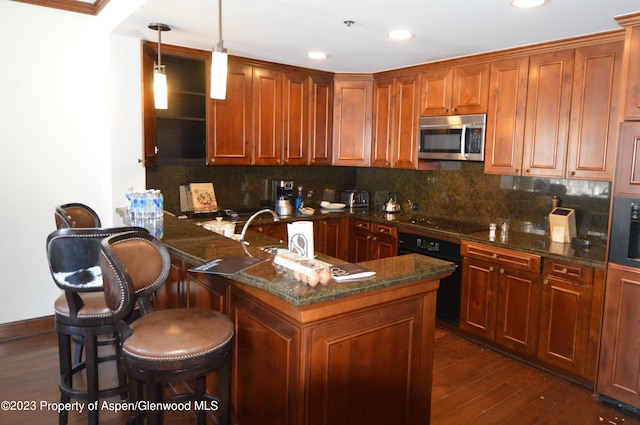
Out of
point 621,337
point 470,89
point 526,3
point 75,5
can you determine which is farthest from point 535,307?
point 75,5

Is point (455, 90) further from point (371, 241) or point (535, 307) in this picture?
point (535, 307)

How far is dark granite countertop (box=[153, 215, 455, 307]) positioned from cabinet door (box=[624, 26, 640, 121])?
161 cm

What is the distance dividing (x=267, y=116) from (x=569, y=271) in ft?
9.91

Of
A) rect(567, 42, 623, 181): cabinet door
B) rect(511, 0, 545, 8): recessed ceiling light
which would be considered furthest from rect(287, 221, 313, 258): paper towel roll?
rect(567, 42, 623, 181): cabinet door

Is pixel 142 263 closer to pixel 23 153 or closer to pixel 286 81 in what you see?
pixel 23 153

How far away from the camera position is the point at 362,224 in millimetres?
4863

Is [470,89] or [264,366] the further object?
[470,89]

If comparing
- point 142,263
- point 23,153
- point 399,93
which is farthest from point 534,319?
point 23,153

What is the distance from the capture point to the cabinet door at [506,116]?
370 cm

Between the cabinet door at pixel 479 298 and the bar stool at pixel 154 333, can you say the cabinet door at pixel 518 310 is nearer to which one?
the cabinet door at pixel 479 298

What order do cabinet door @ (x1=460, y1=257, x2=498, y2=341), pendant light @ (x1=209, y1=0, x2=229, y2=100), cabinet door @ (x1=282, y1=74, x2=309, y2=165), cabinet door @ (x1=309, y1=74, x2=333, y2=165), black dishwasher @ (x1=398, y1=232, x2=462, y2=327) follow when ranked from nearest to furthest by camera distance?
pendant light @ (x1=209, y1=0, x2=229, y2=100), cabinet door @ (x1=460, y1=257, x2=498, y2=341), black dishwasher @ (x1=398, y1=232, x2=462, y2=327), cabinet door @ (x1=282, y1=74, x2=309, y2=165), cabinet door @ (x1=309, y1=74, x2=333, y2=165)

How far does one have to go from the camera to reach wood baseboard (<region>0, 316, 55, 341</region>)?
3705 mm

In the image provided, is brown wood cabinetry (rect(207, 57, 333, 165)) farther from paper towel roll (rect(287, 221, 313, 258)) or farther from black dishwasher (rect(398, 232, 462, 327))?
paper towel roll (rect(287, 221, 313, 258))

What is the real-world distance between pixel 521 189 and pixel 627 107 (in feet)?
4.39
